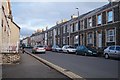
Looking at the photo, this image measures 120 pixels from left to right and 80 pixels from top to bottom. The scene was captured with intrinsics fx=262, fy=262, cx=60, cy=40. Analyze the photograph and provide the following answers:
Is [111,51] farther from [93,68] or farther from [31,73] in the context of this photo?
[31,73]

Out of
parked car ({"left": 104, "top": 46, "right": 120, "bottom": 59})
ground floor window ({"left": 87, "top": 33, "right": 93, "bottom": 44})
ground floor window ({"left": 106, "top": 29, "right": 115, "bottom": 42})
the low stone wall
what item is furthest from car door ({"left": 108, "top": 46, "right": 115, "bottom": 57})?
ground floor window ({"left": 87, "top": 33, "right": 93, "bottom": 44})

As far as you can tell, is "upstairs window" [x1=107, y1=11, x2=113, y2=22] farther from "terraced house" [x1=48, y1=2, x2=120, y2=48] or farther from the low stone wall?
the low stone wall

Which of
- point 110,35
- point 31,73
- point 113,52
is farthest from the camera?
point 110,35

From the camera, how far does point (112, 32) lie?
128ft

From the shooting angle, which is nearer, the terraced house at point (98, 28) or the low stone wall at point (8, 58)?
the low stone wall at point (8, 58)

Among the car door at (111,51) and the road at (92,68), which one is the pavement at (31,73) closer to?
the road at (92,68)

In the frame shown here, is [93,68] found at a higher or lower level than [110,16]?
lower

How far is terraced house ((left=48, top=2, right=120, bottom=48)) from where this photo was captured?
37875 millimetres

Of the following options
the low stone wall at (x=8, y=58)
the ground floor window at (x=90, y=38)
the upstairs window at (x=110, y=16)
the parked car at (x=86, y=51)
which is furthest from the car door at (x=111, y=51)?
the ground floor window at (x=90, y=38)

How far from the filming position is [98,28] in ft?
142

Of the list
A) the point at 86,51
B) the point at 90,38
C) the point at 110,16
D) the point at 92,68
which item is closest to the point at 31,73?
the point at 92,68

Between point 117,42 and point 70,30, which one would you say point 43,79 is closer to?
point 117,42

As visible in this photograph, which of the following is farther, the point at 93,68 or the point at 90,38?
the point at 90,38

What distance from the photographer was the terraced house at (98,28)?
124 ft
